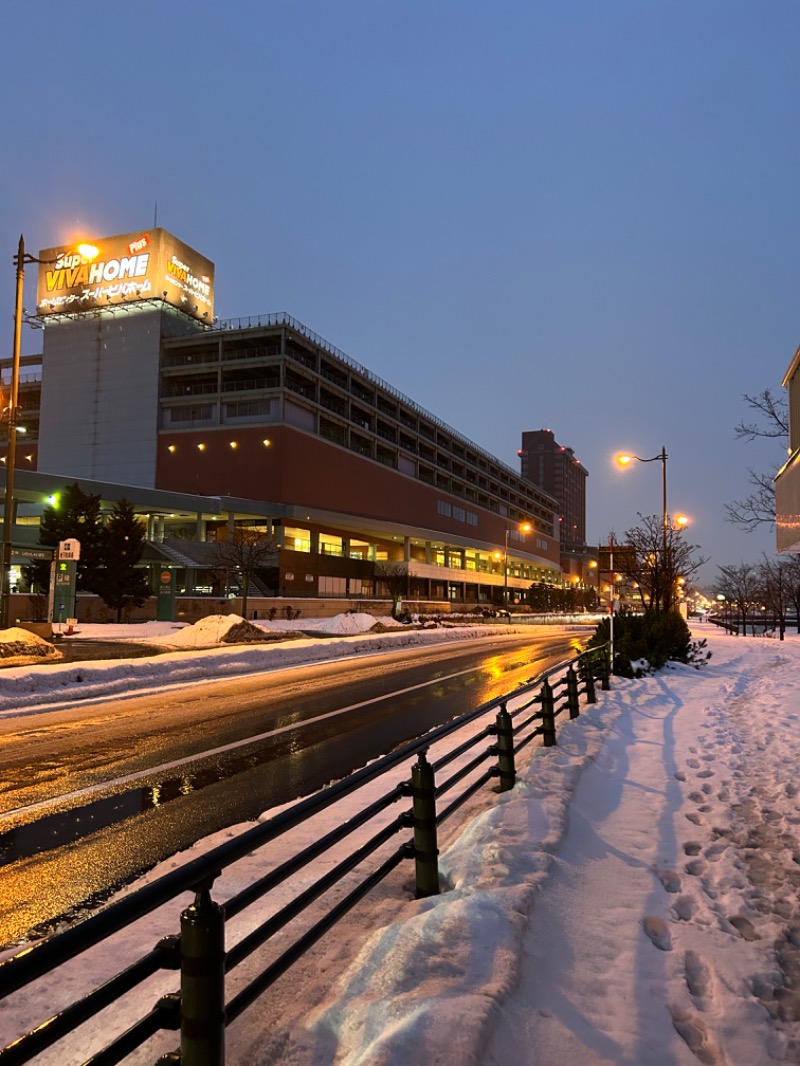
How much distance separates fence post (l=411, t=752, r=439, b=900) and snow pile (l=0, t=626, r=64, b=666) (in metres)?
14.7

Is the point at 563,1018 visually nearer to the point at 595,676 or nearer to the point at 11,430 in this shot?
the point at 595,676

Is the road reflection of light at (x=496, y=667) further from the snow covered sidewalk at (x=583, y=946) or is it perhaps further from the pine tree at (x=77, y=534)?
the pine tree at (x=77, y=534)

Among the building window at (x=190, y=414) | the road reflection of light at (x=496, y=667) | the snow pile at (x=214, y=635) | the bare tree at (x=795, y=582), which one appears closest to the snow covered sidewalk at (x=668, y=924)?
the road reflection of light at (x=496, y=667)

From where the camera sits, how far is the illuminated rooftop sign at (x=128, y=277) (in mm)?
75312

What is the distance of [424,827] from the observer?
4.47 meters

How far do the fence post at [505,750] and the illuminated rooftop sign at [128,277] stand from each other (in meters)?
78.0

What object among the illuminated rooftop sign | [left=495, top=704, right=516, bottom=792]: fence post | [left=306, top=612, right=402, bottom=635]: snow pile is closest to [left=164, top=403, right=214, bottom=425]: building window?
the illuminated rooftop sign

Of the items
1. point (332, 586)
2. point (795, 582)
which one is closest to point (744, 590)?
point (795, 582)

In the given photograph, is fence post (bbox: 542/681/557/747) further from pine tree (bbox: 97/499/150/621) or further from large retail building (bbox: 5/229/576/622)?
large retail building (bbox: 5/229/576/622)

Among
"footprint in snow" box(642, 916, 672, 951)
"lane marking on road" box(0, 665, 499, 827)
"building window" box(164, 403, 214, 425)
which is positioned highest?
"building window" box(164, 403, 214, 425)

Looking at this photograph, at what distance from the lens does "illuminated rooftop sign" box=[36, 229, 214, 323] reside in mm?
75312

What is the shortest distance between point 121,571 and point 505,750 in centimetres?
3728

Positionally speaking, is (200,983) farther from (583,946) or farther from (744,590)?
(744,590)

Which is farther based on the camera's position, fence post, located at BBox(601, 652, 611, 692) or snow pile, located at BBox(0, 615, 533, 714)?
fence post, located at BBox(601, 652, 611, 692)
